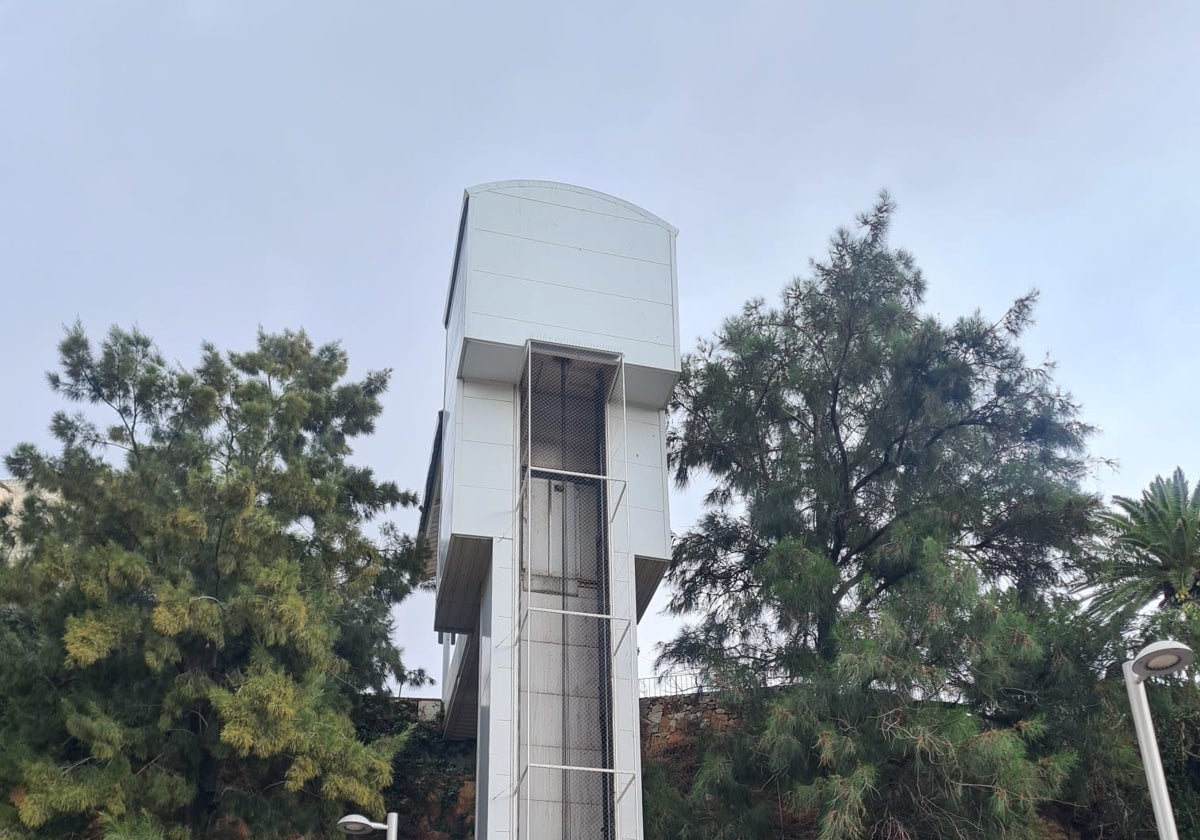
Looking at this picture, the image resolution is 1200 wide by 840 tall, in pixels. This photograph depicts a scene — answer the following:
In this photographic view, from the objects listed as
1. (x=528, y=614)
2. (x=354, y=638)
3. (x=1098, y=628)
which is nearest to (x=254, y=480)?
(x=354, y=638)

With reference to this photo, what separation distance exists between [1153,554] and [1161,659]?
416 inches

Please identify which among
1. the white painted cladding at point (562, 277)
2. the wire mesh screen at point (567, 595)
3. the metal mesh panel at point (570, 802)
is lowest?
the metal mesh panel at point (570, 802)

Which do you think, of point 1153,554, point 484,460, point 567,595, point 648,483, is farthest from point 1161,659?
point 1153,554

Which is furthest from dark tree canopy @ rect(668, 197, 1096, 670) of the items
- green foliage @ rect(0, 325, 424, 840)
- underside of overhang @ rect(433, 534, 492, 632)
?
green foliage @ rect(0, 325, 424, 840)

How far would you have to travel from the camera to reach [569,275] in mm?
14586

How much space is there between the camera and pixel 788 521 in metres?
15.4

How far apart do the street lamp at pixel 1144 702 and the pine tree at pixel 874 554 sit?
4810 mm

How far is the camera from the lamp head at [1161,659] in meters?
6.82

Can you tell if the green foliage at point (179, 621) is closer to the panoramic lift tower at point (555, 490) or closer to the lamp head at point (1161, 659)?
the panoramic lift tower at point (555, 490)

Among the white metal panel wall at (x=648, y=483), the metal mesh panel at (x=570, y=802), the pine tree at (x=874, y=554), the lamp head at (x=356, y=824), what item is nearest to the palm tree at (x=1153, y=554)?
the pine tree at (x=874, y=554)

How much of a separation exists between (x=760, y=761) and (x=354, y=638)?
5.23m

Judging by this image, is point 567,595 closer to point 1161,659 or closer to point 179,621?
point 179,621

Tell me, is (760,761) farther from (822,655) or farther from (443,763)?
(443,763)

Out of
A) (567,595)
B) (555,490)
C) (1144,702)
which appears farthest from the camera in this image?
(555,490)
